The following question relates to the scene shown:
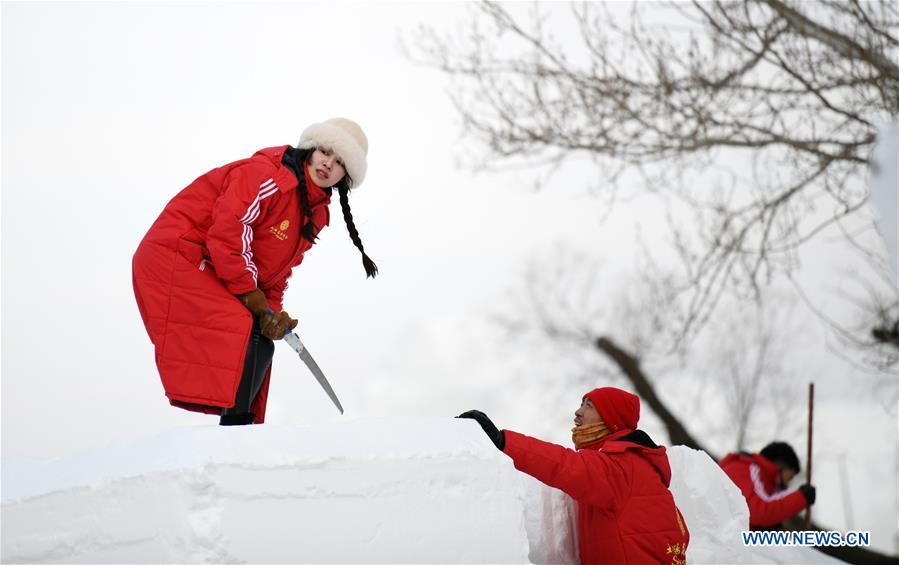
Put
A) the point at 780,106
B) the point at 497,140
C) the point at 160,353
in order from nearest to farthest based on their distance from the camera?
1. the point at 160,353
2. the point at 780,106
3. the point at 497,140

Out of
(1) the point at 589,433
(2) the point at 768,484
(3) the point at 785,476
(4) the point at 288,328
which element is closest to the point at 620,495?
(1) the point at 589,433

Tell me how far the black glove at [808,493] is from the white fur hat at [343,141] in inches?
148

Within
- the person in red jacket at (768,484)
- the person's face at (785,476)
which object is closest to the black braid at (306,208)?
the person in red jacket at (768,484)

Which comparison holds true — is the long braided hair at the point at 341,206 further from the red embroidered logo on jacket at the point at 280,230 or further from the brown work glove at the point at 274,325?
the brown work glove at the point at 274,325

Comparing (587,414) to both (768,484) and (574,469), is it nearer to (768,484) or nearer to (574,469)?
(574,469)

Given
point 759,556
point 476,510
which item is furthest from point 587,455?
point 759,556

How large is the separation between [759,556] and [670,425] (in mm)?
5959

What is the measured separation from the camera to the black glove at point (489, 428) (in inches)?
122

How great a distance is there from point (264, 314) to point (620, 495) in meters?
1.54

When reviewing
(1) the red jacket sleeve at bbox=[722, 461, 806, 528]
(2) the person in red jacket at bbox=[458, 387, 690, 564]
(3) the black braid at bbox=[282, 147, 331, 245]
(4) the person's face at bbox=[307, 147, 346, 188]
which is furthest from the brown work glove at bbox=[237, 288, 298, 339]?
(1) the red jacket sleeve at bbox=[722, 461, 806, 528]

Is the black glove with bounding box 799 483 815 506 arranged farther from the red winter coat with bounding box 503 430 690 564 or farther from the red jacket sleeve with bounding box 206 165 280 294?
the red jacket sleeve with bounding box 206 165 280 294

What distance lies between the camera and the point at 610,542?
11.0 feet

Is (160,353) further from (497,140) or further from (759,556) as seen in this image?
(497,140)

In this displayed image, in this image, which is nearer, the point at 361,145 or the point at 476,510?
the point at 476,510
